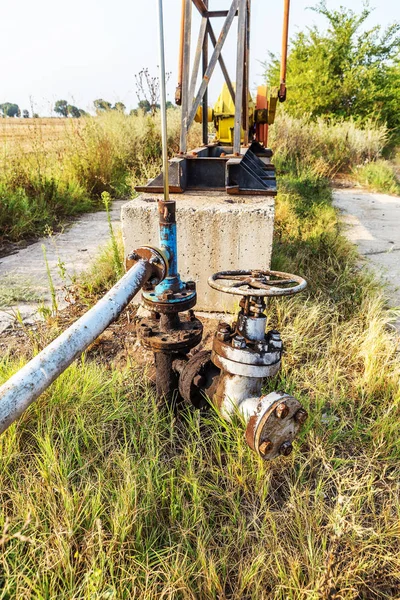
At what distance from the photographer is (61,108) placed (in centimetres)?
644

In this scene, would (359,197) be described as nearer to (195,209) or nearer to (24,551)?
(195,209)

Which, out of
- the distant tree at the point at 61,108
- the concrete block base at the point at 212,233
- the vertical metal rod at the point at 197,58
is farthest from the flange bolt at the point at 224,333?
the distant tree at the point at 61,108

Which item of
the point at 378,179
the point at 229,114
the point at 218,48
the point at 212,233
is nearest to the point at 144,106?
the point at 378,179

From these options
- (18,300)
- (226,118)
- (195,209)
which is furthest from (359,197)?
(18,300)

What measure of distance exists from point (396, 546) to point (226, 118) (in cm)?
368

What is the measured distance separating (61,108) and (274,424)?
260 inches

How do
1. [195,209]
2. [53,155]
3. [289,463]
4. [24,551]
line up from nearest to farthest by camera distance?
[24,551], [289,463], [195,209], [53,155]

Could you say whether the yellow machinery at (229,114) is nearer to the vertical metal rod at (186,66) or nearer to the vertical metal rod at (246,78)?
the vertical metal rod at (246,78)

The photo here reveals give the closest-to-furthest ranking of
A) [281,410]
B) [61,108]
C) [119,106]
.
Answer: [281,410] < [61,108] < [119,106]

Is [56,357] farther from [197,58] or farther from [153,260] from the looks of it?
[197,58]

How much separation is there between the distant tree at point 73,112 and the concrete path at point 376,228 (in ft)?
14.6

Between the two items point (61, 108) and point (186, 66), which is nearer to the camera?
point (186, 66)

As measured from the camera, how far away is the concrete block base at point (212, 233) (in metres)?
2.32

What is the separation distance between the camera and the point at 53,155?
612 cm
